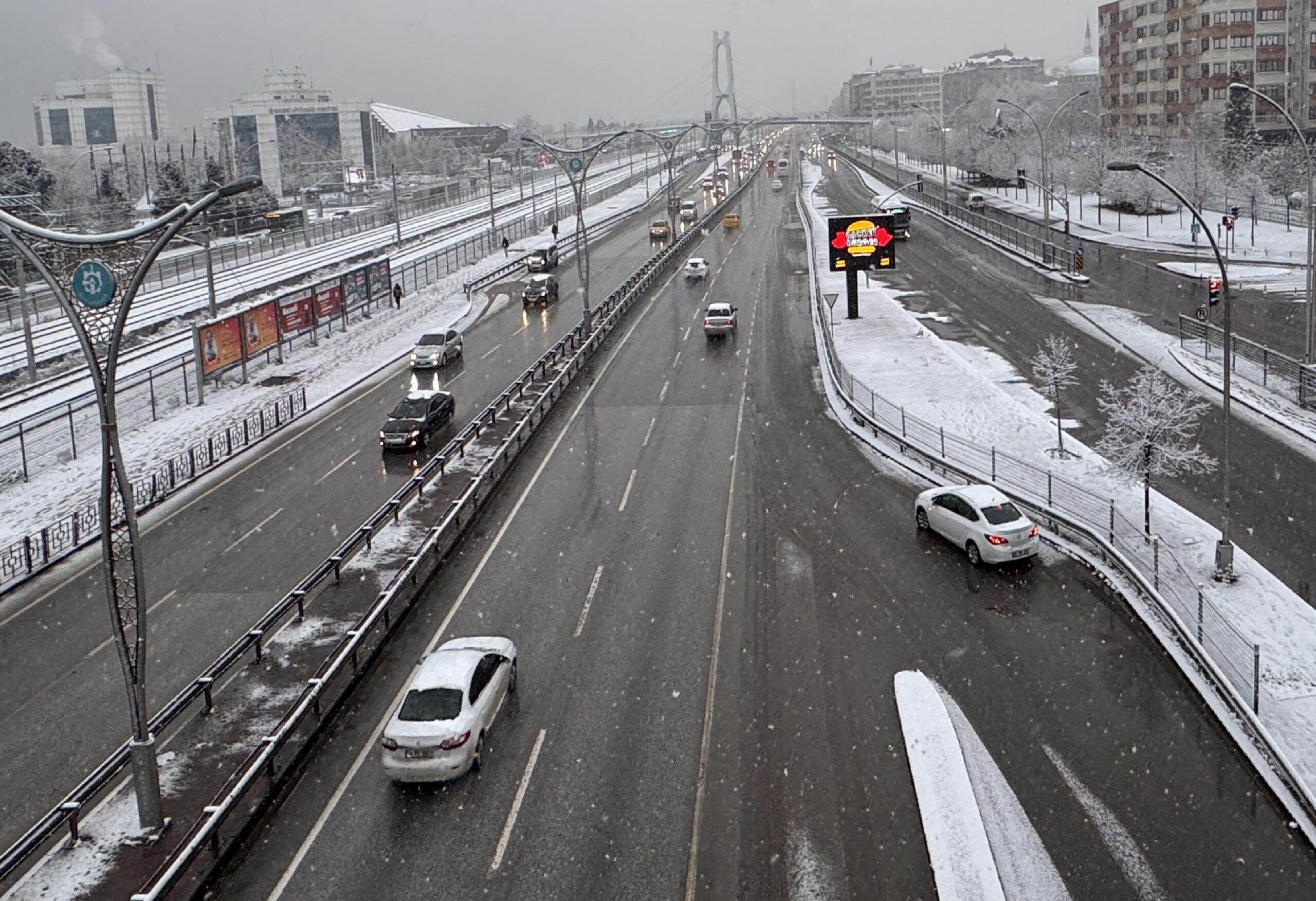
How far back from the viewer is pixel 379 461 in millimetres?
33438

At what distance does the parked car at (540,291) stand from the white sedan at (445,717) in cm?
4493

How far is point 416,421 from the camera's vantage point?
34906 mm

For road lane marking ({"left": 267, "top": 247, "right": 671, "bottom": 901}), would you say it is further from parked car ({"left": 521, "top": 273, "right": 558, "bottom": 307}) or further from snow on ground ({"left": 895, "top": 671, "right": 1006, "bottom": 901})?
parked car ({"left": 521, "top": 273, "right": 558, "bottom": 307})

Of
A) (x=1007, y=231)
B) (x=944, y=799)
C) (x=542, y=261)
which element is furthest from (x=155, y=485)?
Result: (x=1007, y=231)

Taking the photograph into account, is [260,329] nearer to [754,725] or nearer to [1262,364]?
[754,725]

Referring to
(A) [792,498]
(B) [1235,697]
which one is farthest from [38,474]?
(B) [1235,697]

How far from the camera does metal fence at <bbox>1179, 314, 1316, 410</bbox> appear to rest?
3506cm

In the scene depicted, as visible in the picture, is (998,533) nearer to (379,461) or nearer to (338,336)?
(379,461)

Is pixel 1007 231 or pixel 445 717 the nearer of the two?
pixel 445 717

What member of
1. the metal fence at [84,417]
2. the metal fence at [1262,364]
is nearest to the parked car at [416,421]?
the metal fence at [84,417]

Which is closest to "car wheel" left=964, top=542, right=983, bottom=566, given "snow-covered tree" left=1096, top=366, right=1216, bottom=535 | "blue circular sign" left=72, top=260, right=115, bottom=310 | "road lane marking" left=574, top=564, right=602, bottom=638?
"snow-covered tree" left=1096, top=366, right=1216, bottom=535

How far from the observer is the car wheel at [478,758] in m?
16.5

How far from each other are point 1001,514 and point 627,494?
961cm

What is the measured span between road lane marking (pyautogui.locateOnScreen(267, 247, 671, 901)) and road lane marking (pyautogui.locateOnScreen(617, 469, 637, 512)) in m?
2.45
